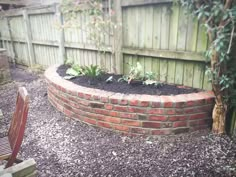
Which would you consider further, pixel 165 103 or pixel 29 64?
pixel 29 64

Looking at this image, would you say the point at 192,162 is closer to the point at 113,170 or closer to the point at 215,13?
the point at 113,170

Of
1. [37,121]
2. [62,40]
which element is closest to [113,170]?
[37,121]

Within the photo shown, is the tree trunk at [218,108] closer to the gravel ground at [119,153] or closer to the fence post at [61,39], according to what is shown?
the gravel ground at [119,153]

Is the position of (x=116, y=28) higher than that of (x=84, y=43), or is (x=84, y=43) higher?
(x=116, y=28)

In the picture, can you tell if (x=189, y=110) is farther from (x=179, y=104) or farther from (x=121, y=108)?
(x=121, y=108)

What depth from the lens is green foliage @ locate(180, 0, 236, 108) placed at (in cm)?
202

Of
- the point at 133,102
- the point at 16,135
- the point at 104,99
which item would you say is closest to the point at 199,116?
the point at 133,102

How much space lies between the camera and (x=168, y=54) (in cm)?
298

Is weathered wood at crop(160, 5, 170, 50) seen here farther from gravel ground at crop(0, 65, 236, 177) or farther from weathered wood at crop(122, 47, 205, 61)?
gravel ground at crop(0, 65, 236, 177)

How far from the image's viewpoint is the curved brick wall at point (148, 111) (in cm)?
253

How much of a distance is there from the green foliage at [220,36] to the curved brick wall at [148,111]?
0.28 metres

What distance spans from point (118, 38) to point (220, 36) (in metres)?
1.78

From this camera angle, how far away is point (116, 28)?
11.4ft

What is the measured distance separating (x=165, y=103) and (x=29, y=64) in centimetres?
580
